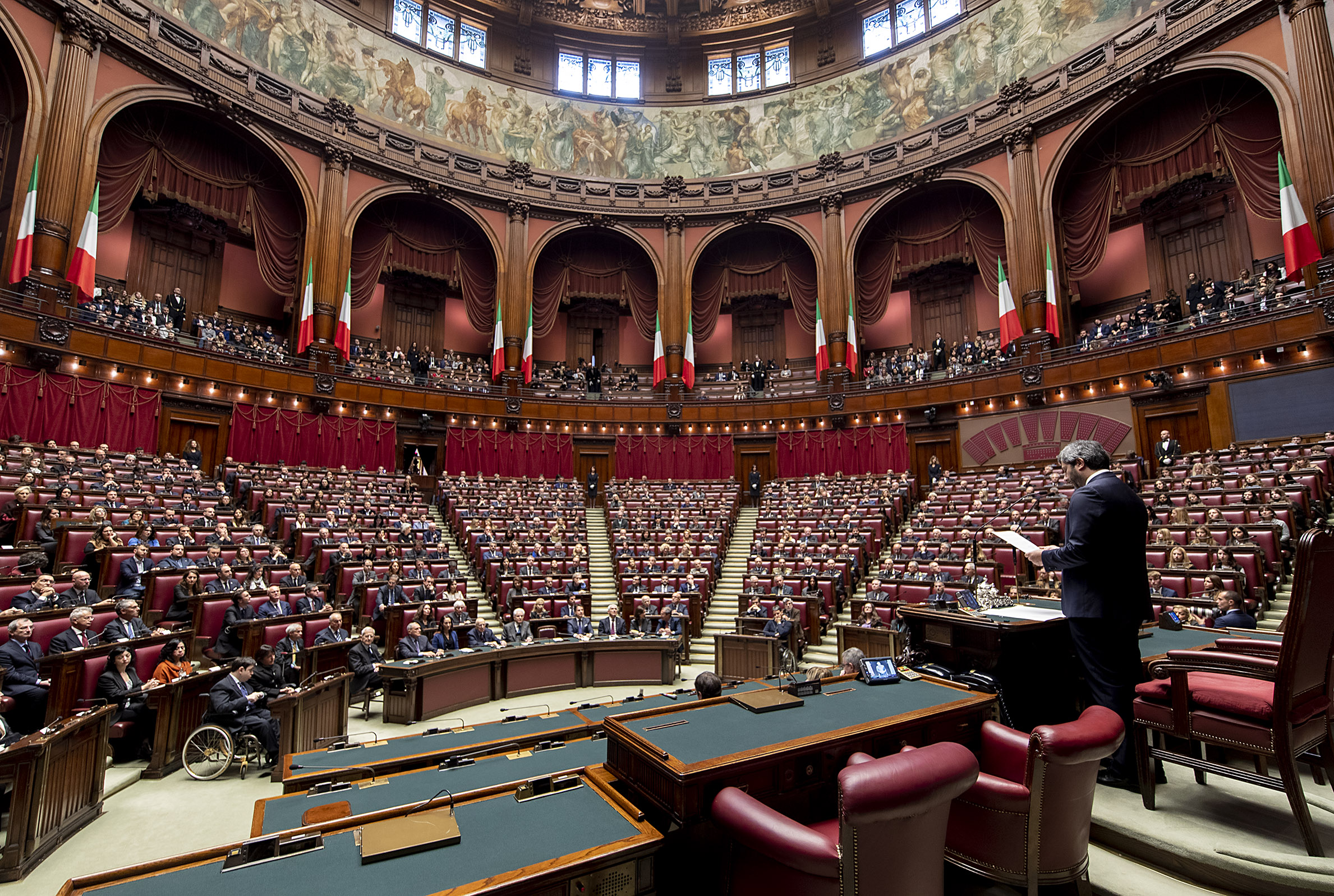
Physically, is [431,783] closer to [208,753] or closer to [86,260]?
[208,753]

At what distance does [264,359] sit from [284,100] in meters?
6.84

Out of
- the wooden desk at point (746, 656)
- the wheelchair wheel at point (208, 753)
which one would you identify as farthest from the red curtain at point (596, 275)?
the wheelchair wheel at point (208, 753)

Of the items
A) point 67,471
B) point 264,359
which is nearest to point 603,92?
point 264,359

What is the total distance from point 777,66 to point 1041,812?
2350 centimetres

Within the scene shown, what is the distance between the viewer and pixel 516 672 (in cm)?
762

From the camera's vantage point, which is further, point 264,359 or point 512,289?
point 512,289

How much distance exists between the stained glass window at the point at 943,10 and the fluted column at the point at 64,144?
2016 centimetres

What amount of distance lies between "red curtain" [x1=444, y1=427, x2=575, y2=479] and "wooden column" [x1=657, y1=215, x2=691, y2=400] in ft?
13.8

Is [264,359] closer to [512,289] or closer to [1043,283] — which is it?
[512,289]

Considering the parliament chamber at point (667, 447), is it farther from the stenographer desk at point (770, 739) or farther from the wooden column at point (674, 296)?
the wooden column at point (674, 296)

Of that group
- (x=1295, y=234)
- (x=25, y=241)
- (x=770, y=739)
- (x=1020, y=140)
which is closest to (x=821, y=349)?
(x=1020, y=140)

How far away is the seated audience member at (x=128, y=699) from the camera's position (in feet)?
16.3

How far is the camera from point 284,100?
15.8m

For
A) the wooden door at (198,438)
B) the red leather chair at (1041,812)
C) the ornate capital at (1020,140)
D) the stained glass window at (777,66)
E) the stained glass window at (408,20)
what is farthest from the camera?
the stained glass window at (777,66)
